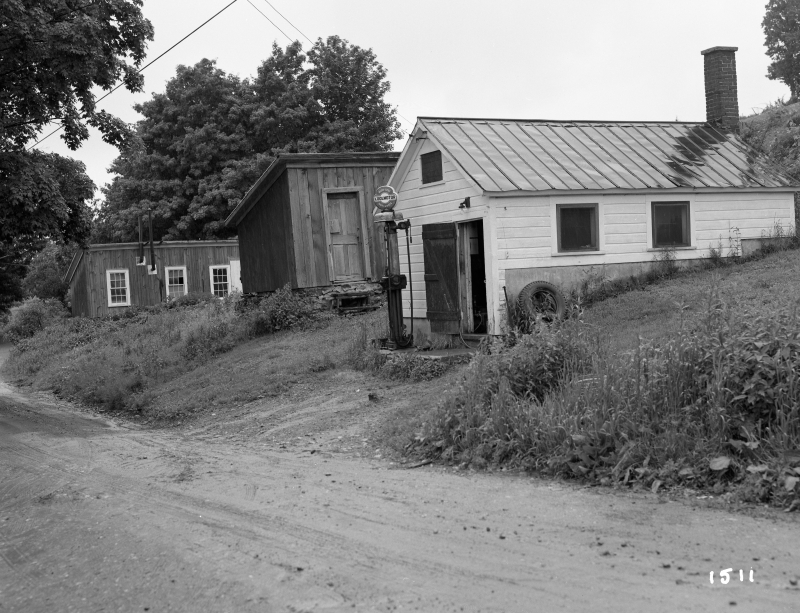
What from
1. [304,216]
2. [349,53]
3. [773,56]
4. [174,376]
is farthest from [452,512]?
[773,56]

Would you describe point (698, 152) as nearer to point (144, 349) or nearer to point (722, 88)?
point (722, 88)

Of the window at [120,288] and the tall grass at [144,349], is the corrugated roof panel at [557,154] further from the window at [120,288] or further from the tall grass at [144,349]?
the window at [120,288]

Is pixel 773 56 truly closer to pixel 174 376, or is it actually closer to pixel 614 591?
pixel 174 376

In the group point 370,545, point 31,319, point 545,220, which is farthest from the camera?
point 31,319

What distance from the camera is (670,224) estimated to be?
16344 mm

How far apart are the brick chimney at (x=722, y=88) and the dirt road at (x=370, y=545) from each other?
15.0m

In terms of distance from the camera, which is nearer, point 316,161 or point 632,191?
point 632,191

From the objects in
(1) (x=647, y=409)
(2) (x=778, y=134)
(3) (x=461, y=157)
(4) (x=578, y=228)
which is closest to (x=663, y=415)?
(1) (x=647, y=409)

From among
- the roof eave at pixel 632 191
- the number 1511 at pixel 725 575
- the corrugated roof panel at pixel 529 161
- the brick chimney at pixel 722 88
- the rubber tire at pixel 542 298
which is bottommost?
the number 1511 at pixel 725 575

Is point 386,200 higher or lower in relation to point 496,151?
lower

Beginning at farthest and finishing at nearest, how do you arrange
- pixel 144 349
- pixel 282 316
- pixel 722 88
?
1. pixel 144 349
2. pixel 282 316
3. pixel 722 88

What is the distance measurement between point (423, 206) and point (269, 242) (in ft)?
28.2

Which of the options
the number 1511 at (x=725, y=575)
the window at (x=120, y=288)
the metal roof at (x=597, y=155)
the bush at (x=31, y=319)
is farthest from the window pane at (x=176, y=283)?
the number 1511 at (x=725, y=575)

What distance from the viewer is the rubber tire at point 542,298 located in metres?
14.2
